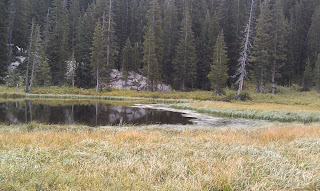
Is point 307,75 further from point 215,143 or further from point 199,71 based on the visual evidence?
point 215,143

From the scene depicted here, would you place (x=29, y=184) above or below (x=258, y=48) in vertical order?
below

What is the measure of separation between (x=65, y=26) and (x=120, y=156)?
180 ft

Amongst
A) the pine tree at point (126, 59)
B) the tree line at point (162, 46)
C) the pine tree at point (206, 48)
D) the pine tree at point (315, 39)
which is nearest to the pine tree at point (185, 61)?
the tree line at point (162, 46)

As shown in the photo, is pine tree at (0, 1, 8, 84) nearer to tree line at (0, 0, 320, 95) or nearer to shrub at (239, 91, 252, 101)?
tree line at (0, 0, 320, 95)

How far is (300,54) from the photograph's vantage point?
60438mm

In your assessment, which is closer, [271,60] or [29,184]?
[29,184]

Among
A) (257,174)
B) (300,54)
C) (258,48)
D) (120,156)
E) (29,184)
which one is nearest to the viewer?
(29,184)

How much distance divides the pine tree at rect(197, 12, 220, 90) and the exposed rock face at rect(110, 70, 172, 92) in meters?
9.77

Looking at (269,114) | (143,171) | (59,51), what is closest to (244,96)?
(269,114)

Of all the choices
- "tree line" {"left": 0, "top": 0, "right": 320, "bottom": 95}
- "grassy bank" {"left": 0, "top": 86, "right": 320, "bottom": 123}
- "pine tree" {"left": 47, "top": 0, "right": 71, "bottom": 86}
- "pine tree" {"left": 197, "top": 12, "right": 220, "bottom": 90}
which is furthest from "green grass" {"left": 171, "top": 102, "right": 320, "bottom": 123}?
"pine tree" {"left": 47, "top": 0, "right": 71, "bottom": 86}

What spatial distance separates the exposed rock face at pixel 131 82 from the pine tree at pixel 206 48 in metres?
9.77

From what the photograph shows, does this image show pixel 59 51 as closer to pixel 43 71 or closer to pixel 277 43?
pixel 43 71

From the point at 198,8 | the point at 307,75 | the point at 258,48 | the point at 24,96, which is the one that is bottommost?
the point at 24,96

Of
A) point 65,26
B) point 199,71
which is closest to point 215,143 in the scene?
point 199,71
